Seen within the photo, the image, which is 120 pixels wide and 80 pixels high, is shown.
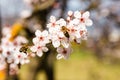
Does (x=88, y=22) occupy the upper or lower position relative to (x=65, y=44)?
upper

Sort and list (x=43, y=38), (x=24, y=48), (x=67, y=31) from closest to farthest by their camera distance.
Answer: (x=67, y=31) → (x=43, y=38) → (x=24, y=48)

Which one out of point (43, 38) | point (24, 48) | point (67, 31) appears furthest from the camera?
point (24, 48)

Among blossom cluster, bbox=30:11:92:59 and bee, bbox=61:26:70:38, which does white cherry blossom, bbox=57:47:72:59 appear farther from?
bee, bbox=61:26:70:38

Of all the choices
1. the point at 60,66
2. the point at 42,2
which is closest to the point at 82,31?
the point at 42,2

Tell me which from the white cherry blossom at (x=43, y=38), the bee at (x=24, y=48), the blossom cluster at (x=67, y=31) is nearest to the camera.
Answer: the blossom cluster at (x=67, y=31)

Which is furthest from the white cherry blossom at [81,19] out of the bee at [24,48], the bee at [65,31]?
the bee at [24,48]

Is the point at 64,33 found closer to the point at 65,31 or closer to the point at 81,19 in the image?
the point at 65,31

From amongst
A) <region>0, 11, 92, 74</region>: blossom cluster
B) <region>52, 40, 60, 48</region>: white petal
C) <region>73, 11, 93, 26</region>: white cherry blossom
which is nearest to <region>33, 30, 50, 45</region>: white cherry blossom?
<region>0, 11, 92, 74</region>: blossom cluster

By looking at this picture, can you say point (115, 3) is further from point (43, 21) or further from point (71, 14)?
point (71, 14)

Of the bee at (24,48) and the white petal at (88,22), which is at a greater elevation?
the white petal at (88,22)

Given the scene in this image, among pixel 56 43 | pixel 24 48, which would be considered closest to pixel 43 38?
pixel 56 43

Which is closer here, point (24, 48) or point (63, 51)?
A: point (63, 51)

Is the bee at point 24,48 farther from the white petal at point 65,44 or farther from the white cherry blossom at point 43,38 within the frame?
the white petal at point 65,44
